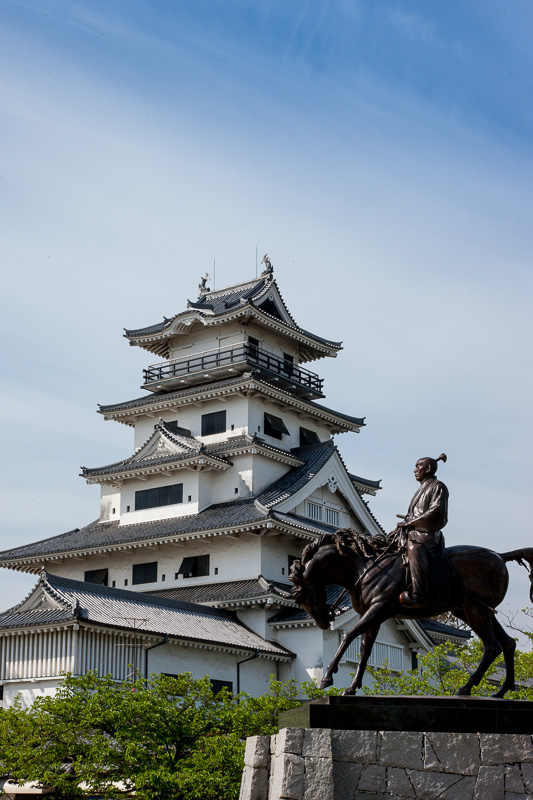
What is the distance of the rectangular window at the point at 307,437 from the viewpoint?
41.2 meters

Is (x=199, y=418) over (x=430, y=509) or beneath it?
over

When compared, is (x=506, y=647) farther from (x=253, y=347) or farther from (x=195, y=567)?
(x=253, y=347)

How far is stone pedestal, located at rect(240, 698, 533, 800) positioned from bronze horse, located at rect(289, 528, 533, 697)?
1077 mm

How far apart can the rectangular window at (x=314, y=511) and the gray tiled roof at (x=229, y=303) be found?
8.77 m

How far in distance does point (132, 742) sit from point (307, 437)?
2552 centimetres

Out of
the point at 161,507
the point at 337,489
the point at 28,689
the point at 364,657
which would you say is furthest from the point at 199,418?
the point at 364,657

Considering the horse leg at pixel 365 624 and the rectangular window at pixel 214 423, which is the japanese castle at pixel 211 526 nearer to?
the rectangular window at pixel 214 423

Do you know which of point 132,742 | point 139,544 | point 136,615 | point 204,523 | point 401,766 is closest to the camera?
point 401,766

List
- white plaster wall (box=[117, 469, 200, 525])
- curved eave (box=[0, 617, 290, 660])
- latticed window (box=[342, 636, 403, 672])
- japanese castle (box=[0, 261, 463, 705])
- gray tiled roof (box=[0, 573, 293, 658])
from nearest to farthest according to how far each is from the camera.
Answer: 1. curved eave (box=[0, 617, 290, 660])
2. gray tiled roof (box=[0, 573, 293, 658])
3. japanese castle (box=[0, 261, 463, 705])
4. latticed window (box=[342, 636, 403, 672])
5. white plaster wall (box=[117, 469, 200, 525])

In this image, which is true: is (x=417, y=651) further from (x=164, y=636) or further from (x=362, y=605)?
(x=362, y=605)

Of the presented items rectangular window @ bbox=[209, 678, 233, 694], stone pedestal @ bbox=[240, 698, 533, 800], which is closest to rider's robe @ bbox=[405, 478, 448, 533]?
stone pedestal @ bbox=[240, 698, 533, 800]

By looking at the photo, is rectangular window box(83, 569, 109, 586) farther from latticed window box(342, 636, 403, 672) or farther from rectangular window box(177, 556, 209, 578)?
latticed window box(342, 636, 403, 672)

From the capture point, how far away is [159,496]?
124 ft

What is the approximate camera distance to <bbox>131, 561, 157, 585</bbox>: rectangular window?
118ft
